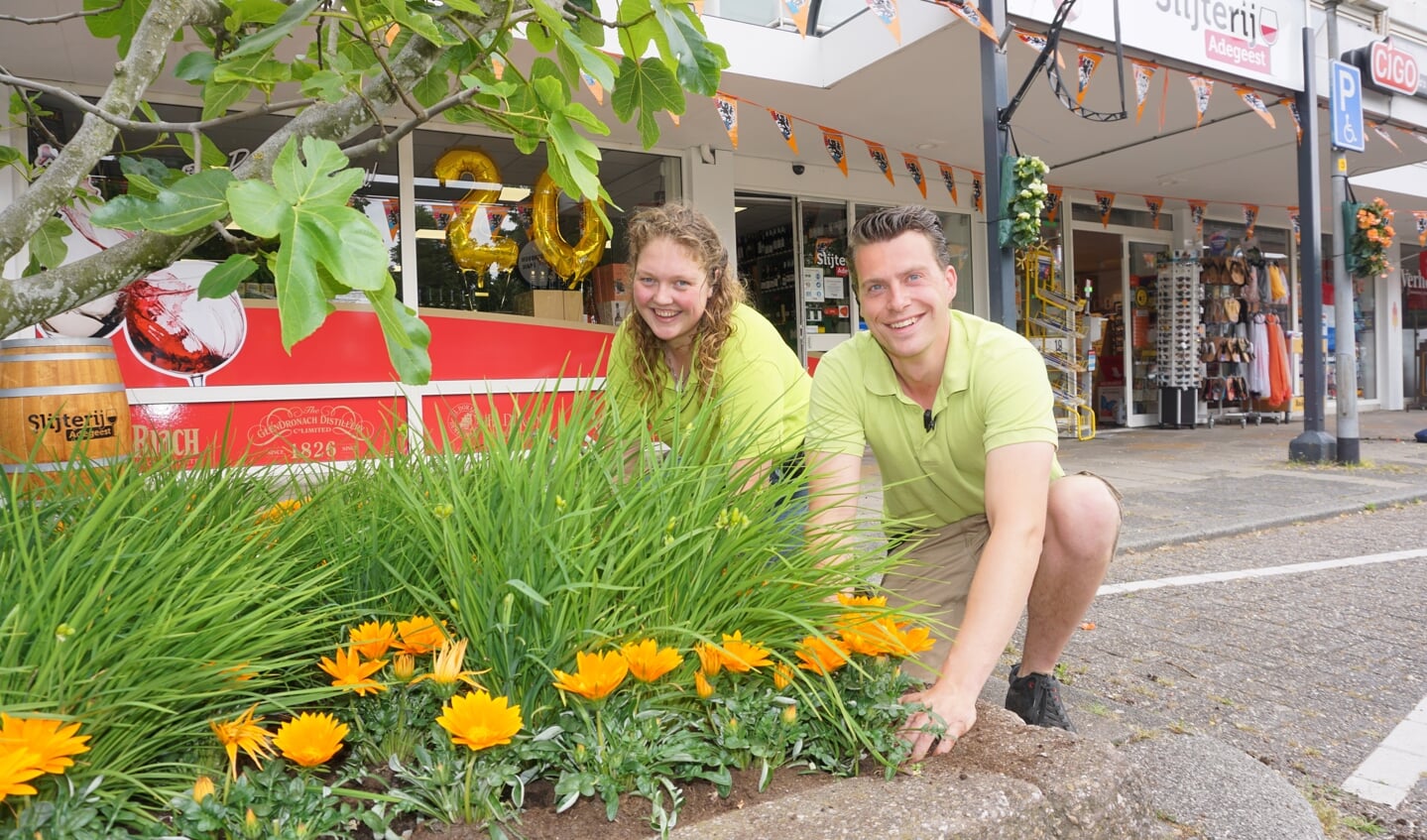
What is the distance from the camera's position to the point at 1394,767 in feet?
7.06

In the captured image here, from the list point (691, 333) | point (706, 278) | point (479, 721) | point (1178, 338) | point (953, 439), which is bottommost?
point (479, 721)

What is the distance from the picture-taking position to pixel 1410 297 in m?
16.2

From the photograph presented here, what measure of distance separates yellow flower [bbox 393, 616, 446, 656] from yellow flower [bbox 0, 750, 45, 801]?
0.40m

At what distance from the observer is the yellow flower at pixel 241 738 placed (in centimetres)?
98

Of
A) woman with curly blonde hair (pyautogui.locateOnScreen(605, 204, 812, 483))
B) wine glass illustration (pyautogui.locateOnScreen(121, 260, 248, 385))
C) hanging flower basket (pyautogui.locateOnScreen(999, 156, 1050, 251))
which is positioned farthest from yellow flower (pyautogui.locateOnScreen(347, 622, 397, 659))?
wine glass illustration (pyautogui.locateOnScreen(121, 260, 248, 385))

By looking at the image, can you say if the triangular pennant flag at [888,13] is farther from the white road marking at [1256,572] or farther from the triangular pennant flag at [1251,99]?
the white road marking at [1256,572]

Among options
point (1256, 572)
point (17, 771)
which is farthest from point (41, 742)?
point (1256, 572)

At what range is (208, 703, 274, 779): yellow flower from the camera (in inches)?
38.6

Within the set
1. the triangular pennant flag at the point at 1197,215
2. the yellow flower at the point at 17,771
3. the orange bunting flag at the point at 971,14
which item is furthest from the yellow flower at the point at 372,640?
the triangular pennant flag at the point at 1197,215

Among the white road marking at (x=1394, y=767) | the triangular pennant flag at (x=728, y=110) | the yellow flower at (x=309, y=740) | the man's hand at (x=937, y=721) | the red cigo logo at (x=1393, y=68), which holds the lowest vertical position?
the white road marking at (x=1394, y=767)

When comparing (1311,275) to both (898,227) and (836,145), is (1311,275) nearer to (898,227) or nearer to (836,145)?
(836,145)

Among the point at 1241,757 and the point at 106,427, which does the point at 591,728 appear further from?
the point at 106,427

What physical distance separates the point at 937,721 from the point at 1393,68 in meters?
9.19

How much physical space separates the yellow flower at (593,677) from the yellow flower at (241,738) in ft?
1.09
